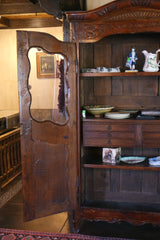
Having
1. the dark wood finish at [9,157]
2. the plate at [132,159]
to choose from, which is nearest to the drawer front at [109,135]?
the plate at [132,159]

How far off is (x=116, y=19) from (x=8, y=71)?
3.27 m

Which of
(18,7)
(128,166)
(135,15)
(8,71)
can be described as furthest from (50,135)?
(8,71)

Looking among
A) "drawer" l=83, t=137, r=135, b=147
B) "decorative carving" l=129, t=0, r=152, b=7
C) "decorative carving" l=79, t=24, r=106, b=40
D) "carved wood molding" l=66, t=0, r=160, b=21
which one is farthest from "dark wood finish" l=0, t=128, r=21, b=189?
"decorative carving" l=129, t=0, r=152, b=7

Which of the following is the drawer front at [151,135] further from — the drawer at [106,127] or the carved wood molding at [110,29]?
the carved wood molding at [110,29]

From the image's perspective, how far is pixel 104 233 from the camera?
2557 millimetres

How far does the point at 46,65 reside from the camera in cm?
300

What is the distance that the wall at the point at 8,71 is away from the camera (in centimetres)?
503

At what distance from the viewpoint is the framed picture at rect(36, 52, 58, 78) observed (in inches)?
100

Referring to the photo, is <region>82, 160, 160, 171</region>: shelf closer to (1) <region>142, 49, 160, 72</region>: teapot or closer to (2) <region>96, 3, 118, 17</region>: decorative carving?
(1) <region>142, 49, 160, 72</region>: teapot

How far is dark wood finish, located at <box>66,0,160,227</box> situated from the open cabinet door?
0.49 feet

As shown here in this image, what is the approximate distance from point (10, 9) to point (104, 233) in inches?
128

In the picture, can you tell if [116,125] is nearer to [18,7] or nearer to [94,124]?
[94,124]

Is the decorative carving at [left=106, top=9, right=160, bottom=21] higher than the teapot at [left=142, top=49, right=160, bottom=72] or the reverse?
higher

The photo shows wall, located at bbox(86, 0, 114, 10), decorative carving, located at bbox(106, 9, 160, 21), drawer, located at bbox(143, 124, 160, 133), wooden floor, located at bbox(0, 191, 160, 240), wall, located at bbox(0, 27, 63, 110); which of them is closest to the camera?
decorative carving, located at bbox(106, 9, 160, 21)
